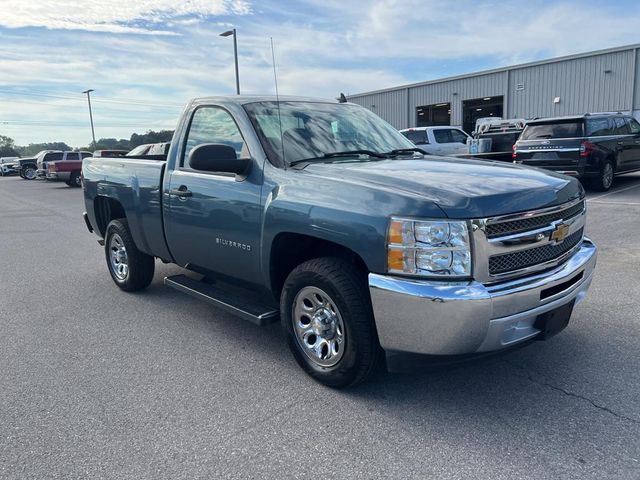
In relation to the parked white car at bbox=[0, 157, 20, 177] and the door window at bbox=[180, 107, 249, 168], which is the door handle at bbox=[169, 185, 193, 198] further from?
the parked white car at bbox=[0, 157, 20, 177]

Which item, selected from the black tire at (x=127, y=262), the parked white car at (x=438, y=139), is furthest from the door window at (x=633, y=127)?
the black tire at (x=127, y=262)


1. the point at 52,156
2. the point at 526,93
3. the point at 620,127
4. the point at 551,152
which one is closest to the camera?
the point at 551,152

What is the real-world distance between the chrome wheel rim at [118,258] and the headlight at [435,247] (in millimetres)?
3724

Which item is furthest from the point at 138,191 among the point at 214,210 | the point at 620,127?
the point at 620,127

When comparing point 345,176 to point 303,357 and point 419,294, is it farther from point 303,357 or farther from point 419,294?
point 303,357

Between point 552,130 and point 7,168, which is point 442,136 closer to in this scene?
point 552,130

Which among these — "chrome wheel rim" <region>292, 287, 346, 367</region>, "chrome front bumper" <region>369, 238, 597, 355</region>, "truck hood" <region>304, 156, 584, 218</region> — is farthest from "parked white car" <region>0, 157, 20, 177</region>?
"chrome front bumper" <region>369, 238, 597, 355</region>

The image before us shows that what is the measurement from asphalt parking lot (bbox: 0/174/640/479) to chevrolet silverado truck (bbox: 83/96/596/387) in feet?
1.27

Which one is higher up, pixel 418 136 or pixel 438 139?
pixel 418 136

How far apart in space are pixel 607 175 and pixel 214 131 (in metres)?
11.5

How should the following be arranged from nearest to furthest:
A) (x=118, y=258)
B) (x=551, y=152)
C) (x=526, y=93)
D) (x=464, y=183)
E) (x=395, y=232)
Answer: (x=395, y=232) < (x=464, y=183) < (x=118, y=258) < (x=551, y=152) < (x=526, y=93)

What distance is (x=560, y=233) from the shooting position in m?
3.26

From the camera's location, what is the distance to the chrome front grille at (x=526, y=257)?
292cm

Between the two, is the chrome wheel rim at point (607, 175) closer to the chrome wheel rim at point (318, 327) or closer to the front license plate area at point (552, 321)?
the front license plate area at point (552, 321)
